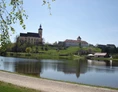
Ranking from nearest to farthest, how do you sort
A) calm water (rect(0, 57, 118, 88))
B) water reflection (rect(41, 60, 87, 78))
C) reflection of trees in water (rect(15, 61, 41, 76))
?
calm water (rect(0, 57, 118, 88)) < reflection of trees in water (rect(15, 61, 41, 76)) < water reflection (rect(41, 60, 87, 78))

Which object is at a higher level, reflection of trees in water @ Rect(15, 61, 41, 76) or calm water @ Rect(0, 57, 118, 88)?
reflection of trees in water @ Rect(15, 61, 41, 76)

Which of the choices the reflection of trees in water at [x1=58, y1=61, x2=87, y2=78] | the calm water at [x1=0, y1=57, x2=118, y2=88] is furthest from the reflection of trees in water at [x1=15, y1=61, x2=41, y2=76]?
the reflection of trees in water at [x1=58, y1=61, x2=87, y2=78]

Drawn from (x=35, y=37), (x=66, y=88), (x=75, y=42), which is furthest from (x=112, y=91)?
(x=75, y=42)

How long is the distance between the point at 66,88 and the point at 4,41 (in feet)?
27.3

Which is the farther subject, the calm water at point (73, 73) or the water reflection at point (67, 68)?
the water reflection at point (67, 68)

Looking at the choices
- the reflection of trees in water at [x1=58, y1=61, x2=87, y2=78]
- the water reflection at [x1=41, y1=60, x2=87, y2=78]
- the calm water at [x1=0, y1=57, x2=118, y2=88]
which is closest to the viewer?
the calm water at [x1=0, y1=57, x2=118, y2=88]

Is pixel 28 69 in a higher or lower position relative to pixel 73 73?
higher

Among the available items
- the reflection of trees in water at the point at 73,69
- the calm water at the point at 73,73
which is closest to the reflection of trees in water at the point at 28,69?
the calm water at the point at 73,73

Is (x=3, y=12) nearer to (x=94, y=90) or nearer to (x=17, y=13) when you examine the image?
(x=17, y=13)

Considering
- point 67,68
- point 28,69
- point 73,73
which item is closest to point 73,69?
point 67,68

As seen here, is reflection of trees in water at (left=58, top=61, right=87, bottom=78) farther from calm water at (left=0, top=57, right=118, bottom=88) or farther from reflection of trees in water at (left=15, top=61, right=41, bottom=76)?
reflection of trees in water at (left=15, top=61, right=41, bottom=76)

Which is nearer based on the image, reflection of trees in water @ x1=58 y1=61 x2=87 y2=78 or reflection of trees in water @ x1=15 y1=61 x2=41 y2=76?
reflection of trees in water @ x1=15 y1=61 x2=41 y2=76

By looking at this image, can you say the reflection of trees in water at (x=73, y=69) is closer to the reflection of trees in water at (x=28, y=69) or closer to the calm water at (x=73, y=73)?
the calm water at (x=73, y=73)

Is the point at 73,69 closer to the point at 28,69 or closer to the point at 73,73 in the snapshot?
the point at 73,73
